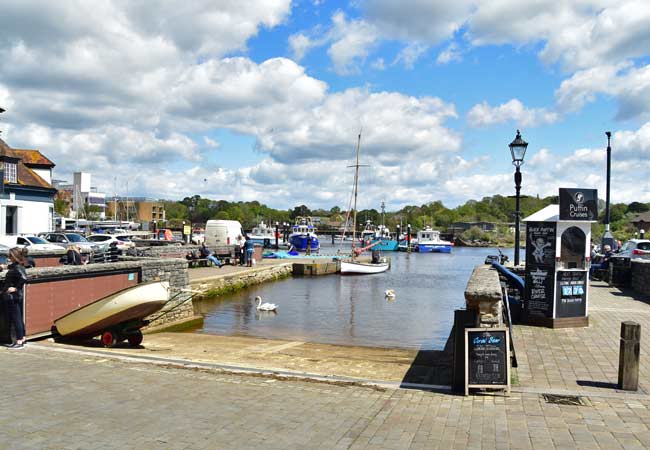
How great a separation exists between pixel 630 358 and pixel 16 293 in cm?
1001

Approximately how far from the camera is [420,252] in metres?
88.9

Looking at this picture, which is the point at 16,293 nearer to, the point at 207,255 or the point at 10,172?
the point at 207,255

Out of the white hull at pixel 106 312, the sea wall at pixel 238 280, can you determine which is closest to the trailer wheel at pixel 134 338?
the white hull at pixel 106 312

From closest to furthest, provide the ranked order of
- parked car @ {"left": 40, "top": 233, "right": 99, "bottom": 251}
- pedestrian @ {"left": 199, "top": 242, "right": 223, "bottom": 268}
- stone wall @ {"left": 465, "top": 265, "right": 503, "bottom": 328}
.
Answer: stone wall @ {"left": 465, "top": 265, "right": 503, "bottom": 328}, parked car @ {"left": 40, "top": 233, "right": 99, "bottom": 251}, pedestrian @ {"left": 199, "top": 242, "right": 223, "bottom": 268}

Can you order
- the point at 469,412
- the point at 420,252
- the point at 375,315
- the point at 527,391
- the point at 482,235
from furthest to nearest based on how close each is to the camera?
the point at 482,235, the point at 420,252, the point at 375,315, the point at 527,391, the point at 469,412

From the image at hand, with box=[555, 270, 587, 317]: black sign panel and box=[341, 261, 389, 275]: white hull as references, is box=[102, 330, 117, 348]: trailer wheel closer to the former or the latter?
box=[555, 270, 587, 317]: black sign panel

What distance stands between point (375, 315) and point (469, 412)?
1510cm

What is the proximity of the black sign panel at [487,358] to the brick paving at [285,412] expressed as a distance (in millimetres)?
226

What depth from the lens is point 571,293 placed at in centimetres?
1183

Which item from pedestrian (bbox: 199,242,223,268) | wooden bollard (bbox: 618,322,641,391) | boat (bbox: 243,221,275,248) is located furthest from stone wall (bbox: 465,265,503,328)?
boat (bbox: 243,221,275,248)

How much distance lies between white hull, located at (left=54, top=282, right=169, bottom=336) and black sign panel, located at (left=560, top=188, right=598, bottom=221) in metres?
8.93

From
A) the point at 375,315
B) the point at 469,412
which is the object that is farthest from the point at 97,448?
the point at 375,315

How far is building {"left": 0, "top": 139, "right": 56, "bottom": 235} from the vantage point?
1230 inches

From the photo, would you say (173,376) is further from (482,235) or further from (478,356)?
(482,235)
